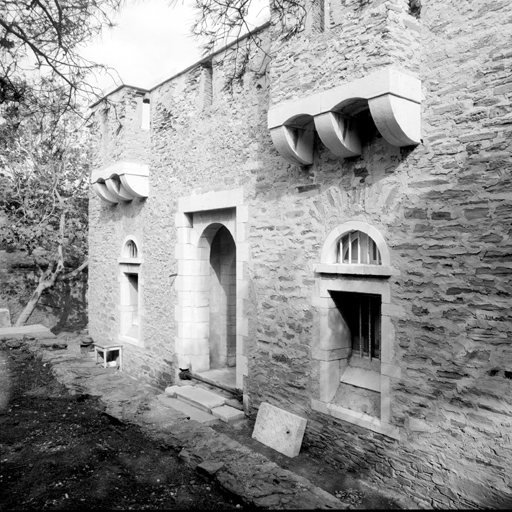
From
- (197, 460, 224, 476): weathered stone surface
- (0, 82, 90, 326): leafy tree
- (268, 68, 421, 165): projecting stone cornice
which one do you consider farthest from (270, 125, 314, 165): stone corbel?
(0, 82, 90, 326): leafy tree

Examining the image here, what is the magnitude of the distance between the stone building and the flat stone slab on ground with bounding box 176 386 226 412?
512mm

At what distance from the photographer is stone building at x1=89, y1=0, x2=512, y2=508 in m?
3.93

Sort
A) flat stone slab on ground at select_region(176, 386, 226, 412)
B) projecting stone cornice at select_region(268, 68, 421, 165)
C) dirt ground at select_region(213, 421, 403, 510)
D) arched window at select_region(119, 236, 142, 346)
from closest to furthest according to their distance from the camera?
projecting stone cornice at select_region(268, 68, 421, 165)
dirt ground at select_region(213, 421, 403, 510)
flat stone slab on ground at select_region(176, 386, 226, 412)
arched window at select_region(119, 236, 142, 346)

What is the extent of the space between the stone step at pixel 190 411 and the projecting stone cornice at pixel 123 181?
3765 millimetres

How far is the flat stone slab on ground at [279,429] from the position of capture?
5.32 metres

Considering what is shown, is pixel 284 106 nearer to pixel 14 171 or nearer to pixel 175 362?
pixel 175 362

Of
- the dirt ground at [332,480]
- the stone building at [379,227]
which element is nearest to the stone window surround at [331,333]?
the stone building at [379,227]

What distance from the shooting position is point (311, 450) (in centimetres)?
533

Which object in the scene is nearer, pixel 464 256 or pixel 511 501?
pixel 511 501

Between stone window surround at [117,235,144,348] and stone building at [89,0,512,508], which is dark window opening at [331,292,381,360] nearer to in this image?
stone building at [89,0,512,508]

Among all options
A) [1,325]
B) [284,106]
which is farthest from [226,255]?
[1,325]

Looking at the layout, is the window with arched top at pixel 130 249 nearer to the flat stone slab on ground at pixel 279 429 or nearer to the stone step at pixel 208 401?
the stone step at pixel 208 401

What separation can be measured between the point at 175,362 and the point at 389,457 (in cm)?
437

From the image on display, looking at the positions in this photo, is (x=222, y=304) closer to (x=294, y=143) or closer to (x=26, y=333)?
(x=294, y=143)
